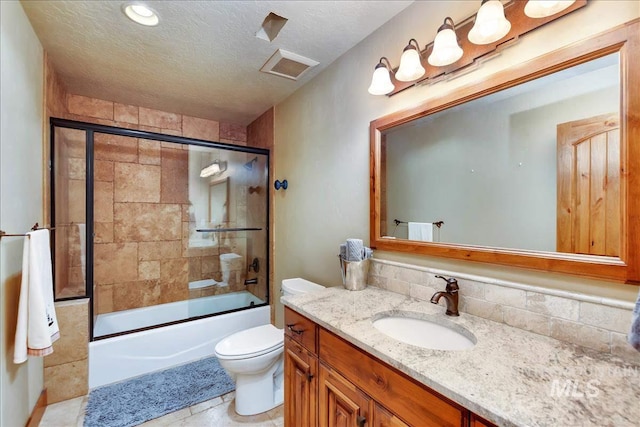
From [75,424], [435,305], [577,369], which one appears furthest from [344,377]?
[75,424]

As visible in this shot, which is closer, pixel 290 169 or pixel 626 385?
pixel 626 385

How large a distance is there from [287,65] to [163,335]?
2.47m

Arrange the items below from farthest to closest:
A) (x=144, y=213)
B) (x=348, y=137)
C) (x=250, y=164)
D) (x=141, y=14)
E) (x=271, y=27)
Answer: (x=250, y=164) < (x=144, y=213) < (x=348, y=137) < (x=271, y=27) < (x=141, y=14)

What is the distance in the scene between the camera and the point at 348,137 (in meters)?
1.95

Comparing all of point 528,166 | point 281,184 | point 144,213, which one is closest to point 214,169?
point 144,213

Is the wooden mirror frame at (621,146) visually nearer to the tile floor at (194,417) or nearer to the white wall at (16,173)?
the tile floor at (194,417)

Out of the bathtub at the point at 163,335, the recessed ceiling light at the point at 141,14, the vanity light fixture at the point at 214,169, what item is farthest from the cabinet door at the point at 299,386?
the vanity light fixture at the point at 214,169

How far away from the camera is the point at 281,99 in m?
2.75

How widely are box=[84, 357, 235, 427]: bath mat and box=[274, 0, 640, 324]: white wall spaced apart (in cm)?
81

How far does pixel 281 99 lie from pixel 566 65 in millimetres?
2240

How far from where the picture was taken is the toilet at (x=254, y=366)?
69.1 inches

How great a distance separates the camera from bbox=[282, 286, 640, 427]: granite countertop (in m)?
0.61

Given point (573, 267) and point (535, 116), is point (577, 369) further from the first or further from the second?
point (535, 116)

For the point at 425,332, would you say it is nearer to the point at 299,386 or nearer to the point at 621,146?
the point at 299,386
